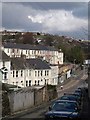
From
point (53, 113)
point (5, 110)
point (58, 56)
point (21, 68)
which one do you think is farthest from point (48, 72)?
point (53, 113)

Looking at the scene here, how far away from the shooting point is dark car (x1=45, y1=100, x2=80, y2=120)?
18.4 meters

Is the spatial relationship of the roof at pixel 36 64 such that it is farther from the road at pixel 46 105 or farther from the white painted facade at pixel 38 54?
the white painted facade at pixel 38 54

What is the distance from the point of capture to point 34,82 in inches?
3728

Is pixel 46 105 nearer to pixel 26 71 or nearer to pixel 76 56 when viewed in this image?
pixel 26 71

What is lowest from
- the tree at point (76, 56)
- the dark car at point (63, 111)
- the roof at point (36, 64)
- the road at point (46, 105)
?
the road at point (46, 105)

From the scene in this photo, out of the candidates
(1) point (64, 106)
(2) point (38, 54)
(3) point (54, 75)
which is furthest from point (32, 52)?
(1) point (64, 106)

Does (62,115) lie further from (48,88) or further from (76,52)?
(76,52)

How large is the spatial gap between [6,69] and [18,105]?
42999 mm

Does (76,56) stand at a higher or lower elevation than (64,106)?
higher

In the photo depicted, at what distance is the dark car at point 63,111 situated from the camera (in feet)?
60.2

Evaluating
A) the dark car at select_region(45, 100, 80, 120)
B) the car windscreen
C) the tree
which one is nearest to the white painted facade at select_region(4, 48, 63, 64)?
the tree

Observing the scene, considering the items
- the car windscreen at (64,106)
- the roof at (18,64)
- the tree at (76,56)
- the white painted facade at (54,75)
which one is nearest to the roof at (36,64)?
the roof at (18,64)

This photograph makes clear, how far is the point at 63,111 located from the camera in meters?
19.1

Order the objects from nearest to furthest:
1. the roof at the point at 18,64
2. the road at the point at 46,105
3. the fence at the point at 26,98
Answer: the road at the point at 46,105 < the fence at the point at 26,98 < the roof at the point at 18,64
